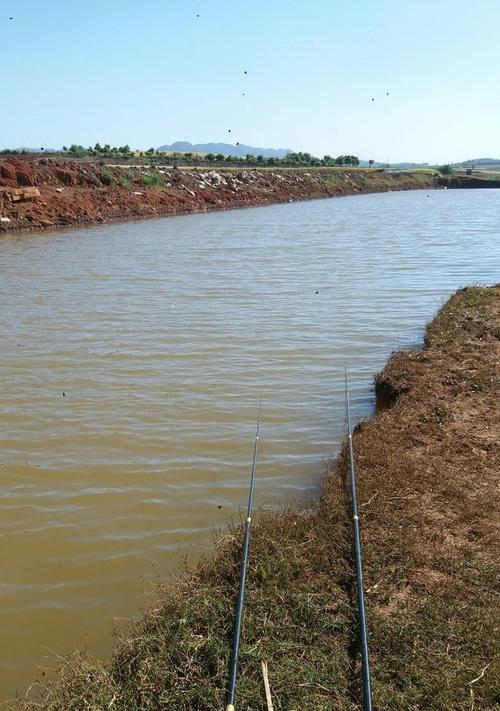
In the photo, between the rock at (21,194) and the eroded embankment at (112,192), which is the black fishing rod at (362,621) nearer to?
the eroded embankment at (112,192)

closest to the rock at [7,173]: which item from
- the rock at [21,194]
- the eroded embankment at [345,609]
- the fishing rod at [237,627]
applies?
the rock at [21,194]

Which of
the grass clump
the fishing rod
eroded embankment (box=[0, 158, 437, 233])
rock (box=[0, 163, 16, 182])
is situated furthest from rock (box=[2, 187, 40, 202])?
the fishing rod

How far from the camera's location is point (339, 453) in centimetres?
690

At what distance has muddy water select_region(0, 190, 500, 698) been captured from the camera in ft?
16.9

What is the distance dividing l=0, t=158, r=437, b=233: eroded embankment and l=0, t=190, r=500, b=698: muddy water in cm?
1214

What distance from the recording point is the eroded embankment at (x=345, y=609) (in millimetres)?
3383

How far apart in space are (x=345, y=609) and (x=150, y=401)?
5048 millimetres

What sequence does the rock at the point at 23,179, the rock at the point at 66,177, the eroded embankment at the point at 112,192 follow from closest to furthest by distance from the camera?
the eroded embankment at the point at 112,192, the rock at the point at 23,179, the rock at the point at 66,177

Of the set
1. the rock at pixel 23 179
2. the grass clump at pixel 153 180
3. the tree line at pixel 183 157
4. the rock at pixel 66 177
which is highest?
the tree line at pixel 183 157

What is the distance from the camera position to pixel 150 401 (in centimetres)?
859

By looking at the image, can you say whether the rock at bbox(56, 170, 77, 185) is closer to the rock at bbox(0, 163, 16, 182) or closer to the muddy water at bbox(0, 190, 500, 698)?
the rock at bbox(0, 163, 16, 182)

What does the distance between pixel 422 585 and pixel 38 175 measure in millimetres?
35168

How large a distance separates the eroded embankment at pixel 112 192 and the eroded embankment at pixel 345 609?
93.0 ft

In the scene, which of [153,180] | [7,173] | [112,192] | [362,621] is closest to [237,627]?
[362,621]
